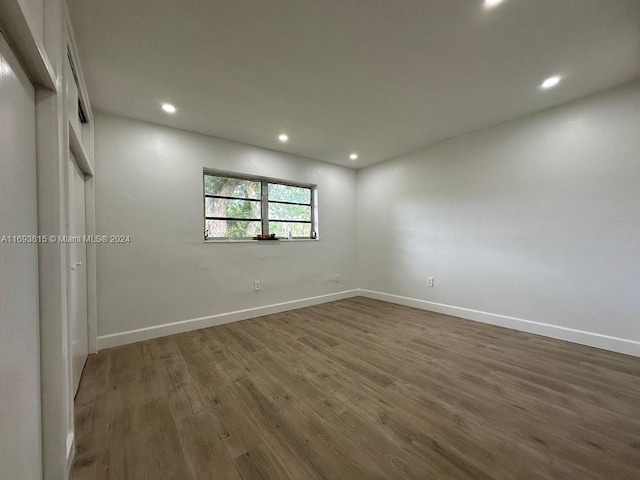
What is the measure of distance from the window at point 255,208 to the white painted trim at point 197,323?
3.55 feet

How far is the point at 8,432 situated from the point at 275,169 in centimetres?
353

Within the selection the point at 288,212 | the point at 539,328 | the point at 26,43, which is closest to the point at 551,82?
the point at 539,328

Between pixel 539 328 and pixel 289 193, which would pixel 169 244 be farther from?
pixel 539 328

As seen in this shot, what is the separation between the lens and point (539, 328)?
2783mm

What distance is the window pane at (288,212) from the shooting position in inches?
155

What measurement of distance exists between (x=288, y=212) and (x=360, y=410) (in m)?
3.10

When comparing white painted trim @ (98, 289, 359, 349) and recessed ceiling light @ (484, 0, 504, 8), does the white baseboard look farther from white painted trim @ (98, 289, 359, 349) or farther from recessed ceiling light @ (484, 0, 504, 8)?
recessed ceiling light @ (484, 0, 504, 8)

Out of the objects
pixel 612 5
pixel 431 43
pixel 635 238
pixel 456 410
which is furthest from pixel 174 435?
pixel 635 238

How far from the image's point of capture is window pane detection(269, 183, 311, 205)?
12.9 feet

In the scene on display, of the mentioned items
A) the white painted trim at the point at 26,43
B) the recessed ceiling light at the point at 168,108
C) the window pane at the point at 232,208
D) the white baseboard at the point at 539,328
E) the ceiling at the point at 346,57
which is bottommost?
the white baseboard at the point at 539,328

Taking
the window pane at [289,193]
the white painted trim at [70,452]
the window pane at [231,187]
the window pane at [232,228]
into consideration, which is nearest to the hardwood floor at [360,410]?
the white painted trim at [70,452]

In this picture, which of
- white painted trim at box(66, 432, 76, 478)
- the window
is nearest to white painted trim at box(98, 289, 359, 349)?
the window

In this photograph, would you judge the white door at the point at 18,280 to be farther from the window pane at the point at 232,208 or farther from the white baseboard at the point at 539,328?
the white baseboard at the point at 539,328

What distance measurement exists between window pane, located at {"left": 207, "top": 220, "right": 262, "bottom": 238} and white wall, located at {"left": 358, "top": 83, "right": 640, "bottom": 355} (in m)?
2.49
